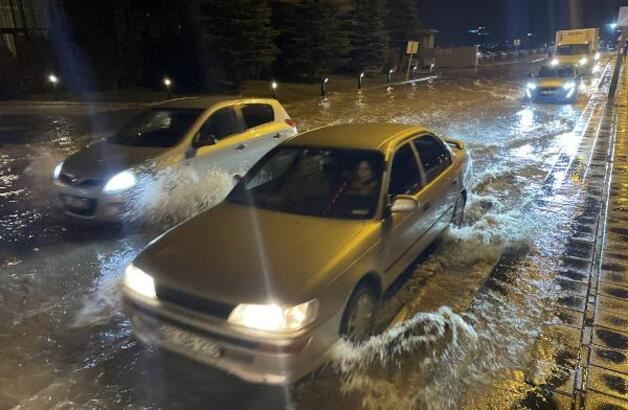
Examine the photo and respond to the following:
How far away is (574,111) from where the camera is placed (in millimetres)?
17391

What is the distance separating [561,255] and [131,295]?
4547 mm

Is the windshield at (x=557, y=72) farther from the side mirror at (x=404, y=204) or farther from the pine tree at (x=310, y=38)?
the side mirror at (x=404, y=204)

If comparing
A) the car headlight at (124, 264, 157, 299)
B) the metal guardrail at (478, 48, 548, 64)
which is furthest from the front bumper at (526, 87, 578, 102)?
the metal guardrail at (478, 48, 548, 64)

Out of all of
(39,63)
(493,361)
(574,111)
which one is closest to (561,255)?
(493,361)

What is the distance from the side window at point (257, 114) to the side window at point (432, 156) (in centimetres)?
330

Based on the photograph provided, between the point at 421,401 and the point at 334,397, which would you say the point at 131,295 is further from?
the point at 421,401

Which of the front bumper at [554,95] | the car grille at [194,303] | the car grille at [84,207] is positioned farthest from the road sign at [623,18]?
the car grille at [194,303]

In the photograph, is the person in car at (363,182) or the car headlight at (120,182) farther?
the car headlight at (120,182)

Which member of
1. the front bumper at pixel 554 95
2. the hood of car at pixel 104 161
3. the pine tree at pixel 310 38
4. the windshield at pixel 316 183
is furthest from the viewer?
the pine tree at pixel 310 38

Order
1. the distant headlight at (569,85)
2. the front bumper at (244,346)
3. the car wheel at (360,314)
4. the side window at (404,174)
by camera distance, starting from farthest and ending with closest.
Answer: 1. the distant headlight at (569,85)
2. the side window at (404,174)
3. the car wheel at (360,314)
4. the front bumper at (244,346)

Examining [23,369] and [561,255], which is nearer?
[23,369]

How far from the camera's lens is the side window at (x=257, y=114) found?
25.2ft

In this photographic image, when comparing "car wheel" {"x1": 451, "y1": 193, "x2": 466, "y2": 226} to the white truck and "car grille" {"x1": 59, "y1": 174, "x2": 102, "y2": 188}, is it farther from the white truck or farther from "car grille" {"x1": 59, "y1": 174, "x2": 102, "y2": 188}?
the white truck

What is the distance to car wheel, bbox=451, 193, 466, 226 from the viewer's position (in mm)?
5922
